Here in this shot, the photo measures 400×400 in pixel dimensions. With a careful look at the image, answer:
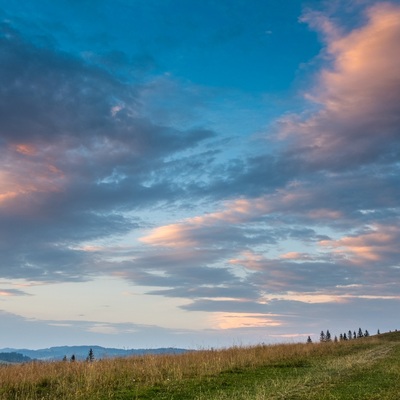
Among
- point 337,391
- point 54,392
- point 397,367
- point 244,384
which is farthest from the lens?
point 397,367

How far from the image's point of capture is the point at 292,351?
156ft

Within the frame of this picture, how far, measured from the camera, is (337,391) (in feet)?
68.1

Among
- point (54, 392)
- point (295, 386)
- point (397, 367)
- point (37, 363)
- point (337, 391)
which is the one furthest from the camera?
point (37, 363)

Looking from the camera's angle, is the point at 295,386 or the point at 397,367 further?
the point at 397,367

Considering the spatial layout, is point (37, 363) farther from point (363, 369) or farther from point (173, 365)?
point (363, 369)

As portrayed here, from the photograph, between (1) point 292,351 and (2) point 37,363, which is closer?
(2) point 37,363

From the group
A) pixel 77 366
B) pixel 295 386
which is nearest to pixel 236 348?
pixel 77 366

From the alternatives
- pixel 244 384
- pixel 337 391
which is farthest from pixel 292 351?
pixel 337 391

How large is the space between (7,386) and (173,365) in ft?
34.8

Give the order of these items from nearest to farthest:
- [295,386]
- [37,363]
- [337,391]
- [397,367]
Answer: [337,391]
[295,386]
[397,367]
[37,363]

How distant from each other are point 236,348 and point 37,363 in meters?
21.0

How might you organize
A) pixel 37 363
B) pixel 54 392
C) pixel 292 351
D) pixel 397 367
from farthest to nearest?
pixel 292 351 < pixel 37 363 < pixel 397 367 < pixel 54 392

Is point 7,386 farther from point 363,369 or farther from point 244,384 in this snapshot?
point 363,369

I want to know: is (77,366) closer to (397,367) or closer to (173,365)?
(173,365)
